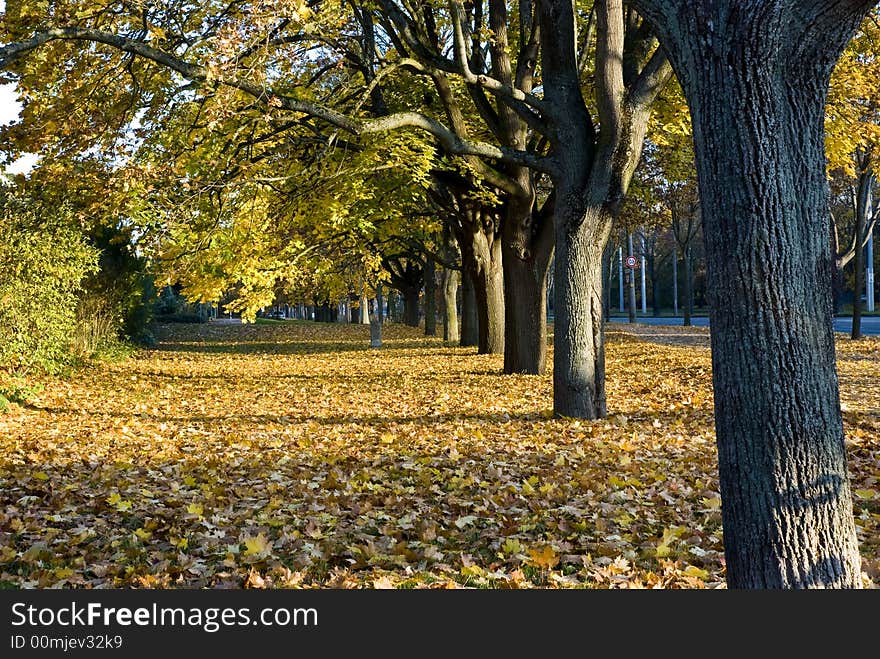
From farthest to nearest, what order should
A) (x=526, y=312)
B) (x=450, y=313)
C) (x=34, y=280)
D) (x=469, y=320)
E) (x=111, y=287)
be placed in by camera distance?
(x=450, y=313) < (x=469, y=320) < (x=111, y=287) < (x=526, y=312) < (x=34, y=280)

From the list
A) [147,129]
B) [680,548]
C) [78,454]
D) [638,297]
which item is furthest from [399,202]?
[638,297]

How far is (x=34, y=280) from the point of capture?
13188mm

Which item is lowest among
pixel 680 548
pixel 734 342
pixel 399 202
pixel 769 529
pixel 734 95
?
pixel 680 548

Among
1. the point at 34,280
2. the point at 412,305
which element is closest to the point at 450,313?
the point at 412,305

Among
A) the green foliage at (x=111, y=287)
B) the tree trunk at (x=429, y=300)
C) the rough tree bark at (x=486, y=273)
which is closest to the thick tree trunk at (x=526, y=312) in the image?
the rough tree bark at (x=486, y=273)

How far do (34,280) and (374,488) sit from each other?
31.2 ft

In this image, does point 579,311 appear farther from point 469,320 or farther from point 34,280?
point 469,320

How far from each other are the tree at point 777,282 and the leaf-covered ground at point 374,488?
0.89 m

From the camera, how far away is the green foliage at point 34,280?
40.5 ft

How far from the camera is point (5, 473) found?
7020 millimetres

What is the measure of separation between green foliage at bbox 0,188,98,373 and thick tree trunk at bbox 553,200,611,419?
8642 millimetres

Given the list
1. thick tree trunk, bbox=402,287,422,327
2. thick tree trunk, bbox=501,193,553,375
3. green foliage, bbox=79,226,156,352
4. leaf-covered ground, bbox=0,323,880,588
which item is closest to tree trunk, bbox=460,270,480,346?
thick tree trunk, bbox=501,193,553,375

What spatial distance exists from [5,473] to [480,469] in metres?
4.36

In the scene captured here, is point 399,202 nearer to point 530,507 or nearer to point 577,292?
point 577,292
